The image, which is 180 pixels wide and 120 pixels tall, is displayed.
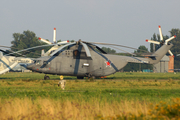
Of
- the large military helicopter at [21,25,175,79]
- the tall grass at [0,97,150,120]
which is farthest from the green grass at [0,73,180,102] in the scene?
the large military helicopter at [21,25,175,79]

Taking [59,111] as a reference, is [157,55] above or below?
above

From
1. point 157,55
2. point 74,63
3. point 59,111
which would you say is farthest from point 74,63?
point 59,111

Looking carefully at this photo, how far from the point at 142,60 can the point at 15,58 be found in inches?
792

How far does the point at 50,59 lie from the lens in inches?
1320

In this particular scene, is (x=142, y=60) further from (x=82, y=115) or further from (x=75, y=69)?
(x=82, y=115)

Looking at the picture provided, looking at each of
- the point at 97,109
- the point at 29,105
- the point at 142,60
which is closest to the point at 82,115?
the point at 97,109

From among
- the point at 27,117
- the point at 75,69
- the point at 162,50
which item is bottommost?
the point at 27,117

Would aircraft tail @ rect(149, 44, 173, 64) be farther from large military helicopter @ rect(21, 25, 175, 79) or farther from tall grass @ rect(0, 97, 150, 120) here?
tall grass @ rect(0, 97, 150, 120)

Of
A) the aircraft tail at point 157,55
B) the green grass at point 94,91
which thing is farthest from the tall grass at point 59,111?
the aircraft tail at point 157,55

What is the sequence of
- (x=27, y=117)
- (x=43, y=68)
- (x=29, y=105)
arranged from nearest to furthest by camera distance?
1. (x=27, y=117)
2. (x=29, y=105)
3. (x=43, y=68)

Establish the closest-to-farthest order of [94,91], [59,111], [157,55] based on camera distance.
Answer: [59,111] < [94,91] < [157,55]

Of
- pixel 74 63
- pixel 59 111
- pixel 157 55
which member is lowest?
pixel 59 111

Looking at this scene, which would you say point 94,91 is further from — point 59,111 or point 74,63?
point 74,63

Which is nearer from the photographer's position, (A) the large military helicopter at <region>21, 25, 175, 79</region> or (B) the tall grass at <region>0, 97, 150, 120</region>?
(B) the tall grass at <region>0, 97, 150, 120</region>
